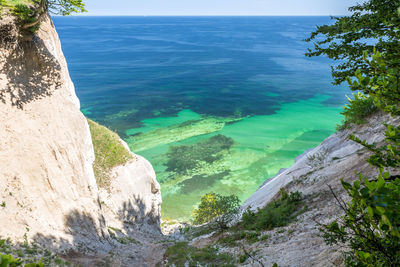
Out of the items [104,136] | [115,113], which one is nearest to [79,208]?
[104,136]

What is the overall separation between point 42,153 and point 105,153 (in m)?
9.87

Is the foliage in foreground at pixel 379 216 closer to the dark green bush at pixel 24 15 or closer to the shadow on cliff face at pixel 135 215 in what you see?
the dark green bush at pixel 24 15

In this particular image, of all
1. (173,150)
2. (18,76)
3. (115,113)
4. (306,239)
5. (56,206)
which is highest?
(18,76)

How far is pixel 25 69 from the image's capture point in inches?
622

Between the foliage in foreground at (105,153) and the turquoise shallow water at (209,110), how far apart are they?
19492 millimetres

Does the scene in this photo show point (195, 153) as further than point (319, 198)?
Yes

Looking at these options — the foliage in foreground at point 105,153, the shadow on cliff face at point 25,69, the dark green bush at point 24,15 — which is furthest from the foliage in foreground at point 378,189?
the foliage in foreground at point 105,153

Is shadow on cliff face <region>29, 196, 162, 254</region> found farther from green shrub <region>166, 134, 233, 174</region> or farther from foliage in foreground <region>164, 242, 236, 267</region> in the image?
green shrub <region>166, 134, 233, 174</region>

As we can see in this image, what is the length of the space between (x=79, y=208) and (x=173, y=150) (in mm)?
Result: 41182

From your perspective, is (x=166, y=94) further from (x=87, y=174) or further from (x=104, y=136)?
(x=87, y=174)

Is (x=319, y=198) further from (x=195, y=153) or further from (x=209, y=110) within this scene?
(x=209, y=110)

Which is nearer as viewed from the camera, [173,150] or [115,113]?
[173,150]

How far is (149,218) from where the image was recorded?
27.1 m

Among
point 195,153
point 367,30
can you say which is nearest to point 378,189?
point 367,30
